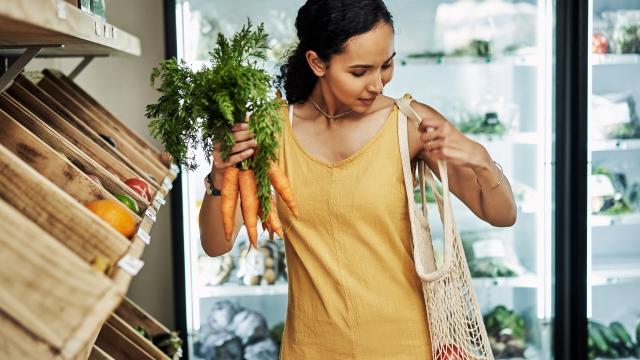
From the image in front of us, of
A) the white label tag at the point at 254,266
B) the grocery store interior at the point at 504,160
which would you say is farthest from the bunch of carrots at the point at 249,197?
the white label tag at the point at 254,266

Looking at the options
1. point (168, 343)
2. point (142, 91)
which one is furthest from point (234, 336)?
point (142, 91)

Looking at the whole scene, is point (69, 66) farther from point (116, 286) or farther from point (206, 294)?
point (116, 286)

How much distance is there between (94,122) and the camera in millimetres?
2354

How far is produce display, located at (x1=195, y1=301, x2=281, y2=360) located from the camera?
344cm

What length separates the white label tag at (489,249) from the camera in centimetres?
346

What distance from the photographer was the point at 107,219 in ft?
4.40

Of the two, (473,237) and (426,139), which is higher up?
(426,139)

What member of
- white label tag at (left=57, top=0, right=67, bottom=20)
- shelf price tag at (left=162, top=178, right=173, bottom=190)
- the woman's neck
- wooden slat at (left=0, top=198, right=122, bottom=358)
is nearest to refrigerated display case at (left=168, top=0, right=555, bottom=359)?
shelf price tag at (left=162, top=178, right=173, bottom=190)

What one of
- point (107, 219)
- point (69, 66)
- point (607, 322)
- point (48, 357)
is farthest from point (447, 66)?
point (48, 357)

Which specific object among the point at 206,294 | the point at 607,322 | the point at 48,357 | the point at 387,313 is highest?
the point at 48,357

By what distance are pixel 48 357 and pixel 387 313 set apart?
104cm

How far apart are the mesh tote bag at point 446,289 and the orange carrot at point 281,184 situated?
27 centimetres

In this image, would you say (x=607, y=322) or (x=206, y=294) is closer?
(x=206, y=294)

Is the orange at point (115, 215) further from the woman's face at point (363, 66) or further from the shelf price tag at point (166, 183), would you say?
the shelf price tag at point (166, 183)
